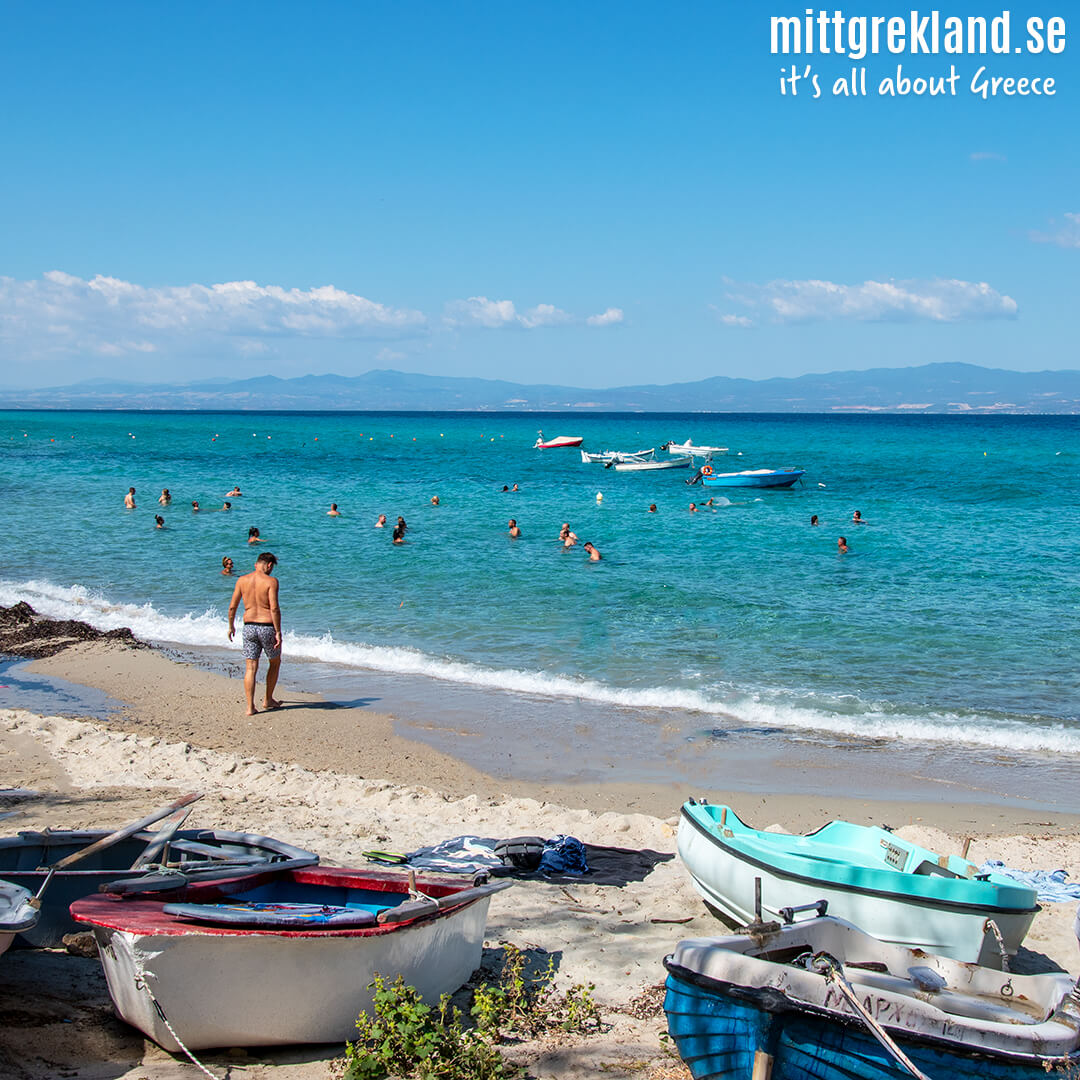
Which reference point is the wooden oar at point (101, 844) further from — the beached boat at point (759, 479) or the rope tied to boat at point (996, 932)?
the beached boat at point (759, 479)

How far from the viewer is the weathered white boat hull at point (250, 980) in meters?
4.62

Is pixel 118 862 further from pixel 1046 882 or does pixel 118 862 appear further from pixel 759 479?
pixel 759 479

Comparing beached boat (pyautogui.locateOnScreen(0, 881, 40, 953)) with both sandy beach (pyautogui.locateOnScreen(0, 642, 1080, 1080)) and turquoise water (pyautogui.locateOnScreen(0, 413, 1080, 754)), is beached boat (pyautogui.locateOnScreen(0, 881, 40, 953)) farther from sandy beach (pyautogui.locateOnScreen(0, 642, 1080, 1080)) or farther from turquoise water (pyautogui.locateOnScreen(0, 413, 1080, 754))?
turquoise water (pyautogui.locateOnScreen(0, 413, 1080, 754))

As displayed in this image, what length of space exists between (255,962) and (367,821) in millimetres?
3737

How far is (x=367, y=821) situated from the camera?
8.41 meters

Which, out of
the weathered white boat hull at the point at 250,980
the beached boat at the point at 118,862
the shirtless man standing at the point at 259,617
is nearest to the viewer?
the weathered white boat hull at the point at 250,980

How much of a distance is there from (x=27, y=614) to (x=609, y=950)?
13.8 m

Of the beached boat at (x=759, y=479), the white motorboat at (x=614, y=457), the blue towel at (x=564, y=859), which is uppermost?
the white motorboat at (x=614, y=457)

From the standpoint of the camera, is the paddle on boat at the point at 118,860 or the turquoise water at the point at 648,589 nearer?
the paddle on boat at the point at 118,860

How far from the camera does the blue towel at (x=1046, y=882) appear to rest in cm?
734

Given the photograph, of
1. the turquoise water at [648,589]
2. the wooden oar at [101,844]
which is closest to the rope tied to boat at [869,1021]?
the wooden oar at [101,844]

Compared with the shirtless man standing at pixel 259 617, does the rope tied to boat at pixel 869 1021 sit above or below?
below

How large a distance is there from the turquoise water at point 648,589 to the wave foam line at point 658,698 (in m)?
0.04

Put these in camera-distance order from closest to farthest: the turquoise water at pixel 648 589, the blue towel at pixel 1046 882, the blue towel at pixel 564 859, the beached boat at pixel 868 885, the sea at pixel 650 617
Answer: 1. the beached boat at pixel 868 885
2. the blue towel at pixel 1046 882
3. the blue towel at pixel 564 859
4. the sea at pixel 650 617
5. the turquoise water at pixel 648 589
